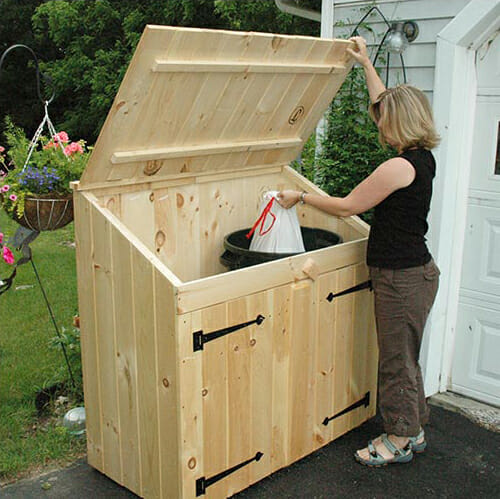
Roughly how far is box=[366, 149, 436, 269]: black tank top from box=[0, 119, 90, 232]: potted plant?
139cm

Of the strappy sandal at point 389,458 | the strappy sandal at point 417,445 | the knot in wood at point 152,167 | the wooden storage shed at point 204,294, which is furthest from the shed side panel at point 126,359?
the strappy sandal at point 417,445

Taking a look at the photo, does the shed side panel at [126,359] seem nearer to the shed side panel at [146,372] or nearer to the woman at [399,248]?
the shed side panel at [146,372]

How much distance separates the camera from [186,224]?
3.25 meters

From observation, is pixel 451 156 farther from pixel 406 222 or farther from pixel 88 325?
pixel 88 325

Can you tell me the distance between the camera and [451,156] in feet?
11.3

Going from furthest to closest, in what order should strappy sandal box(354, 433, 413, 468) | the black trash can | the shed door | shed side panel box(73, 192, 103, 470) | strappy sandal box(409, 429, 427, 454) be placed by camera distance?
1. the shed door
2. strappy sandal box(409, 429, 427, 454)
3. strappy sandal box(354, 433, 413, 468)
4. the black trash can
5. shed side panel box(73, 192, 103, 470)

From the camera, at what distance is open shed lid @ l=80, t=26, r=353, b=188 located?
2439mm

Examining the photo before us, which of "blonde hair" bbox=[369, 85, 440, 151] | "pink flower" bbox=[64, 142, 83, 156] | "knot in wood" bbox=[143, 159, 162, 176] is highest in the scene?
"blonde hair" bbox=[369, 85, 440, 151]

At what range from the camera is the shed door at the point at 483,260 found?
3.41 meters

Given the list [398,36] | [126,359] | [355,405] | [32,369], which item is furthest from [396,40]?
[32,369]

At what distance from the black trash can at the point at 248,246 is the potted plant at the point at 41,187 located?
75 cm

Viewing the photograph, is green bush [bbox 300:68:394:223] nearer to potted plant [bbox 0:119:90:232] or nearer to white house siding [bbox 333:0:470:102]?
white house siding [bbox 333:0:470:102]

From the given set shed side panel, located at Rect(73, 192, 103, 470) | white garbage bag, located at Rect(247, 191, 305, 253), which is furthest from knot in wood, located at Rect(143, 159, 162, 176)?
white garbage bag, located at Rect(247, 191, 305, 253)

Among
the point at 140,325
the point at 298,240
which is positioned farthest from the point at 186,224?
the point at 140,325
